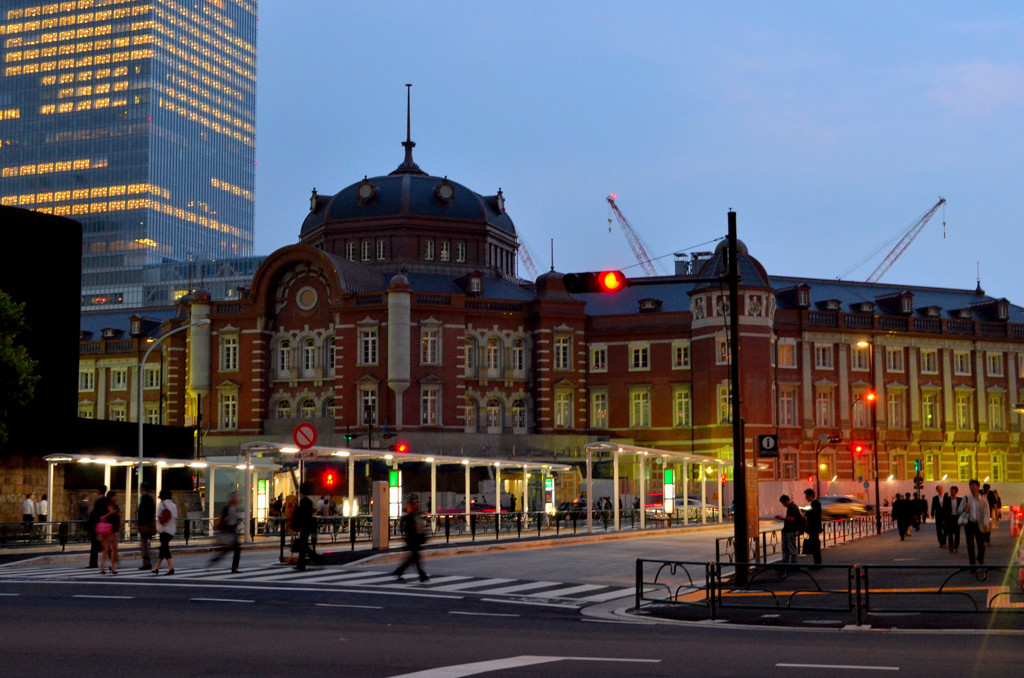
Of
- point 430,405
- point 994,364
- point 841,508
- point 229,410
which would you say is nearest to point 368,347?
point 430,405

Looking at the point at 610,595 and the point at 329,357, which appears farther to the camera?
the point at 329,357

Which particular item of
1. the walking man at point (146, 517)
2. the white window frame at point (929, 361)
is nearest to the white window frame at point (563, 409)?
the white window frame at point (929, 361)

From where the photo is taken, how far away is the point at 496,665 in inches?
505

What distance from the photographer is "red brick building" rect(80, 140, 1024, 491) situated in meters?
77.7

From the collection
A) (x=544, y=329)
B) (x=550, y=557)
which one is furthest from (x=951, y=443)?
(x=550, y=557)

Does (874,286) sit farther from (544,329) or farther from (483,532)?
(483,532)

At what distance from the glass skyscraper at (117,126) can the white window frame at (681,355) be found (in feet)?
331

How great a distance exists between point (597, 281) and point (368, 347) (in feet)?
181

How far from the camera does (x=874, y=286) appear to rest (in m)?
96.6

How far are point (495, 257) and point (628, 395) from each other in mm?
13318

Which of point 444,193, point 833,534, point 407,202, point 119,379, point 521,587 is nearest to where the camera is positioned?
point 521,587

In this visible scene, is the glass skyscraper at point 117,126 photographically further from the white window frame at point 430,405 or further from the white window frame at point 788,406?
the white window frame at point 788,406

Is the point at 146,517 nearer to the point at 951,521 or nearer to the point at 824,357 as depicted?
the point at 951,521

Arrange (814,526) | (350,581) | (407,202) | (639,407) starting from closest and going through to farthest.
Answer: (350,581) < (814,526) < (639,407) < (407,202)
